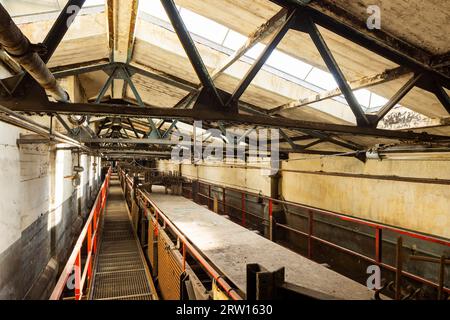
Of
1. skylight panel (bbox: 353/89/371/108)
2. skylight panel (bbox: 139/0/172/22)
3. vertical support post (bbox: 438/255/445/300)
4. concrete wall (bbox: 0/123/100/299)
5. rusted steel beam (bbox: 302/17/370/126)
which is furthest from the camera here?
skylight panel (bbox: 353/89/371/108)

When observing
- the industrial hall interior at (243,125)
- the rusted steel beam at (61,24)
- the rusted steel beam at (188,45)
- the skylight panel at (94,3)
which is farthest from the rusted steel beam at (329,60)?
the skylight panel at (94,3)

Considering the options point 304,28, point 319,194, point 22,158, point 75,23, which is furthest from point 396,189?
point 22,158

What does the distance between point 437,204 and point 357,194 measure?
6.44ft

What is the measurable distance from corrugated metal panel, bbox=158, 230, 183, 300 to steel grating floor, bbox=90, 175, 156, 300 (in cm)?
53

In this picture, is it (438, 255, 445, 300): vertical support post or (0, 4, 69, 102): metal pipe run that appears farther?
(438, 255, 445, 300): vertical support post

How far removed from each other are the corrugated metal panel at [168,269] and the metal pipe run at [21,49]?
2744 millimetres

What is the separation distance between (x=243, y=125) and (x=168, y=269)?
9.22 ft

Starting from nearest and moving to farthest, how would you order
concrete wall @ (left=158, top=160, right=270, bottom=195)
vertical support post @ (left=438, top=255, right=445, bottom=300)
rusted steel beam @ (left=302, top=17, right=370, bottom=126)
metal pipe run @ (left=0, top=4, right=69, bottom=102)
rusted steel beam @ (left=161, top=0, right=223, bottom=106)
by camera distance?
metal pipe run @ (left=0, top=4, right=69, bottom=102), vertical support post @ (left=438, top=255, right=445, bottom=300), rusted steel beam @ (left=161, top=0, right=223, bottom=106), rusted steel beam @ (left=302, top=17, right=370, bottom=126), concrete wall @ (left=158, top=160, right=270, bottom=195)

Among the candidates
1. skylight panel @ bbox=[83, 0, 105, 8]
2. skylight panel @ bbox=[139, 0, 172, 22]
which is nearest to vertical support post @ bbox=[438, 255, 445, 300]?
skylight panel @ bbox=[139, 0, 172, 22]

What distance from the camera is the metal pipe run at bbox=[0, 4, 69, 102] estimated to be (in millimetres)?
1372

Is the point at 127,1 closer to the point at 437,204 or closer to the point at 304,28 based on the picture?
the point at 304,28

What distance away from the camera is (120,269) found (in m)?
6.52

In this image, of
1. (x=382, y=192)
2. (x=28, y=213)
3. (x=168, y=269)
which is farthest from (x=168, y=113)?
(x=382, y=192)

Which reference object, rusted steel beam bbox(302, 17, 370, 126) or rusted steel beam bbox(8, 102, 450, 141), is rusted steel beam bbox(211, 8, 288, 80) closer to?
rusted steel beam bbox(302, 17, 370, 126)
